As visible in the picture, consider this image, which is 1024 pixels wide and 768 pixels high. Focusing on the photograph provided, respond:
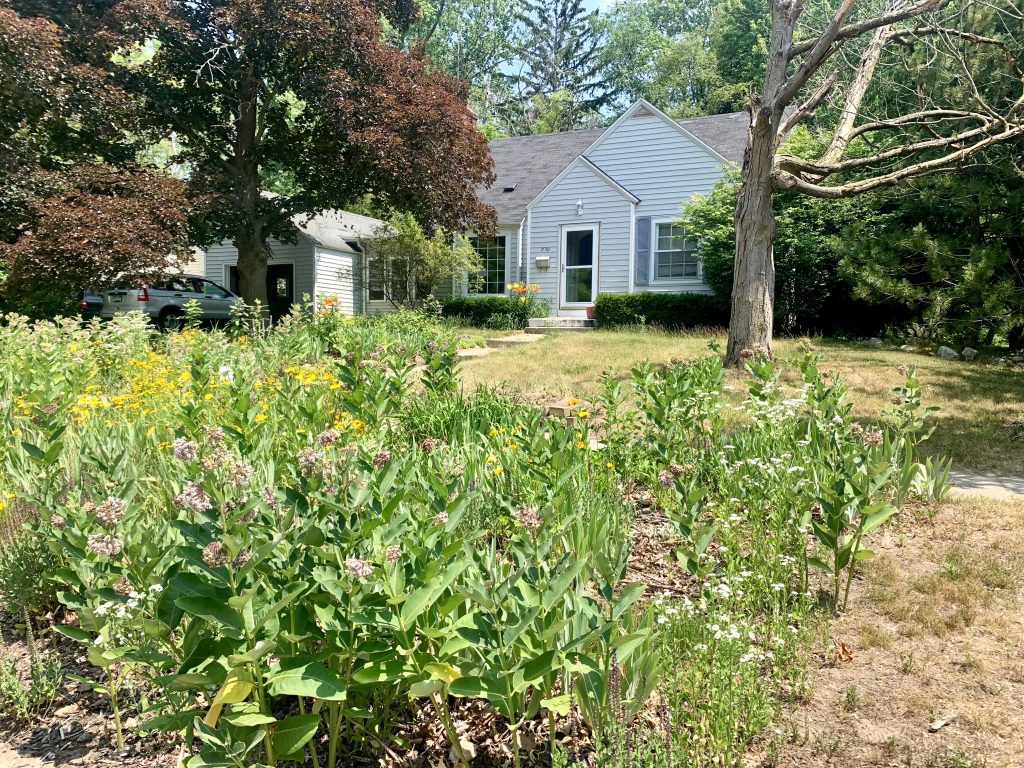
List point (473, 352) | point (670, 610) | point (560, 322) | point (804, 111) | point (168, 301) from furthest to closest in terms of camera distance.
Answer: point (560, 322) < point (168, 301) < point (473, 352) < point (804, 111) < point (670, 610)

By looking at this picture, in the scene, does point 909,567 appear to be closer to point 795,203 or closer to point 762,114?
point 762,114

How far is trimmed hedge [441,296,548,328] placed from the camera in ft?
58.3

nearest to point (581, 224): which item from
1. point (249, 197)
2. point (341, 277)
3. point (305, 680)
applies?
point (341, 277)

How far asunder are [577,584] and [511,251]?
17.9m

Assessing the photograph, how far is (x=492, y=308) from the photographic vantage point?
18.4m

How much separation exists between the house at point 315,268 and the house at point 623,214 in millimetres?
5200

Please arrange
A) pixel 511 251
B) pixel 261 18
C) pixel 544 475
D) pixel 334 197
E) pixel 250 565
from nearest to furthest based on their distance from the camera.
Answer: pixel 250 565 < pixel 544 475 < pixel 261 18 < pixel 334 197 < pixel 511 251

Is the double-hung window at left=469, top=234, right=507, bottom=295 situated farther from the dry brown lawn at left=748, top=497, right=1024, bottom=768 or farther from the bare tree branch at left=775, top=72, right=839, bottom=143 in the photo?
the dry brown lawn at left=748, top=497, right=1024, bottom=768

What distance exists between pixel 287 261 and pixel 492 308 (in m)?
7.58

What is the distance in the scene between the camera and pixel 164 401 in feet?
17.2

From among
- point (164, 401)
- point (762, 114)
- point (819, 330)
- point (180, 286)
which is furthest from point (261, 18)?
point (819, 330)

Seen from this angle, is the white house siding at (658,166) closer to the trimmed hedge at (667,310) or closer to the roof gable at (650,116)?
the roof gable at (650,116)

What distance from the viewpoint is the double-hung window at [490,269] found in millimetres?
20047

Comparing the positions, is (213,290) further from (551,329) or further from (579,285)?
(579,285)
